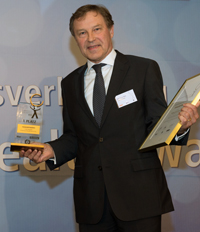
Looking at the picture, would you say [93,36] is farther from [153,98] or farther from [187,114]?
[187,114]

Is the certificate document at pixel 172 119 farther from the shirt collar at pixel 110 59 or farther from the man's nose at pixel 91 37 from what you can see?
the man's nose at pixel 91 37

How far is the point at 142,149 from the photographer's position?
1714mm

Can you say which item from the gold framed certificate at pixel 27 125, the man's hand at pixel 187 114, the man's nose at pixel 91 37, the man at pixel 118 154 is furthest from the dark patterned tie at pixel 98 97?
the man's hand at pixel 187 114

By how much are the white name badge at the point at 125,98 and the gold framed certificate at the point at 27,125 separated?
44 cm

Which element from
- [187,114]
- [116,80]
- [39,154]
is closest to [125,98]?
[116,80]

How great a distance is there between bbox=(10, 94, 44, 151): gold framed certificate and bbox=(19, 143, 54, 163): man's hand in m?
0.06

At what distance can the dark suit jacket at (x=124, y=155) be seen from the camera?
6.12 ft

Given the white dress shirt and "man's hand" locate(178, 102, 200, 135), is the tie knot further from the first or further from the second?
"man's hand" locate(178, 102, 200, 135)

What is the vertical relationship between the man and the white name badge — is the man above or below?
below

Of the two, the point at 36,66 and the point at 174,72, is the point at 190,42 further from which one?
the point at 36,66

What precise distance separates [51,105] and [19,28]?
2.66ft

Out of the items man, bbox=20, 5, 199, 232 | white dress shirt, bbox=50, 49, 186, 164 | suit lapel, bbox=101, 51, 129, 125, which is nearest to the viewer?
man, bbox=20, 5, 199, 232

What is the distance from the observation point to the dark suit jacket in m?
1.87

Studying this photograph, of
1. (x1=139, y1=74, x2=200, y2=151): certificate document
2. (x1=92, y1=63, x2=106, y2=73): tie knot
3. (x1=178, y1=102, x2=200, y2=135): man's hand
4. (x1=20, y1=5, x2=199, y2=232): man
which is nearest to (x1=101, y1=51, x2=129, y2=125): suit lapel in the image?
(x1=20, y1=5, x2=199, y2=232): man
